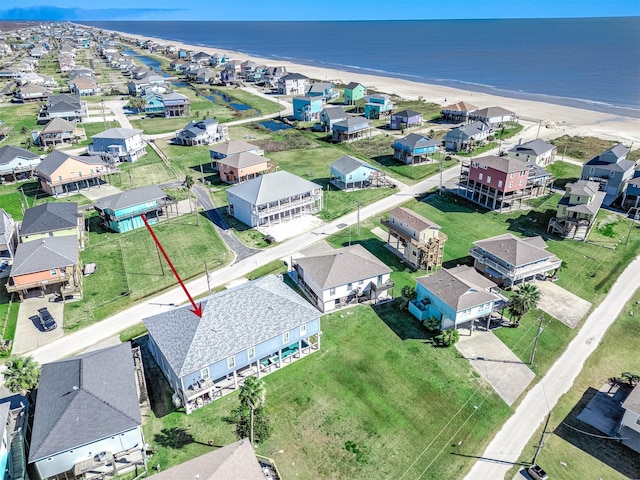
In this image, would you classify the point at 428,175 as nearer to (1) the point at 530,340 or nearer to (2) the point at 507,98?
(1) the point at 530,340

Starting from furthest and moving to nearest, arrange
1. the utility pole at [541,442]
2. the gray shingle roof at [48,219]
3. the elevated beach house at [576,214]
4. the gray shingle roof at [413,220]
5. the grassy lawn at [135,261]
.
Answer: the elevated beach house at [576,214], the gray shingle roof at [48,219], the gray shingle roof at [413,220], the grassy lawn at [135,261], the utility pole at [541,442]

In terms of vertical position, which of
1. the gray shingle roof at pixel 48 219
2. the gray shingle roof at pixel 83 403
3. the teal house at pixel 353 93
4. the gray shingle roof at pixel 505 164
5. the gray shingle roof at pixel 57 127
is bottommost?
the gray shingle roof at pixel 83 403

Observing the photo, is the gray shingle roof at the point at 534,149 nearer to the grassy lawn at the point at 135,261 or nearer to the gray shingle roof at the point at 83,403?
the grassy lawn at the point at 135,261

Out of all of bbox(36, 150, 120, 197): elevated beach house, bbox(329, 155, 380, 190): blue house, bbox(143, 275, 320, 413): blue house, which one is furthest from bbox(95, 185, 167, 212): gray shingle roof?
bbox(329, 155, 380, 190): blue house

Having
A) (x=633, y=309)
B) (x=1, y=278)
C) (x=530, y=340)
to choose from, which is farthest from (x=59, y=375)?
(x=633, y=309)

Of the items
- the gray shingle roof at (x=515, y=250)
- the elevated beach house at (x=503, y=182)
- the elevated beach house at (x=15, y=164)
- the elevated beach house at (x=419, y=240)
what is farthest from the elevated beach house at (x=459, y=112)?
the elevated beach house at (x=15, y=164)

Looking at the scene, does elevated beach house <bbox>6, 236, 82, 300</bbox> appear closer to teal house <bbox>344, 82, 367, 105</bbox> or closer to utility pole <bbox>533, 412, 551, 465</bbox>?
utility pole <bbox>533, 412, 551, 465</bbox>
